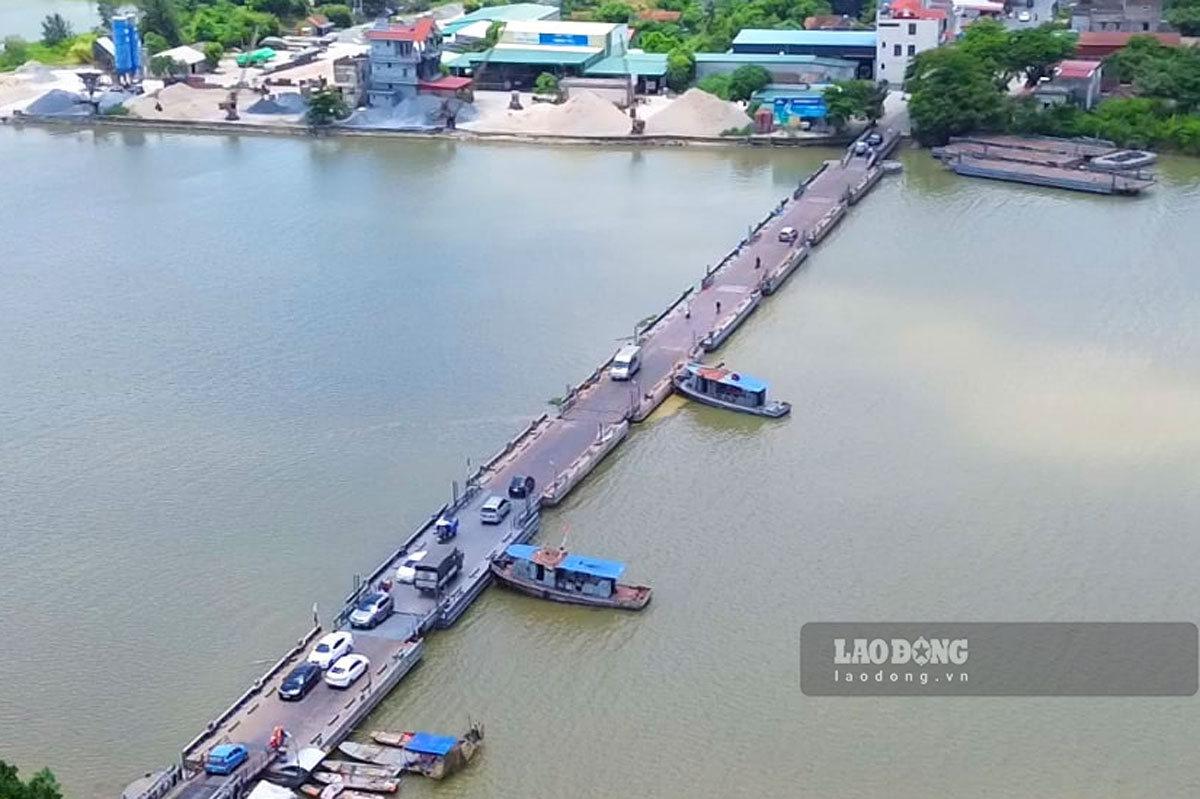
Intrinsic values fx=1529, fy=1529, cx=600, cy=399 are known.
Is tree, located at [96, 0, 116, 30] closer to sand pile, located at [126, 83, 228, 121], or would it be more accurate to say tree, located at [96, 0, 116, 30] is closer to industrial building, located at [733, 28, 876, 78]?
sand pile, located at [126, 83, 228, 121]

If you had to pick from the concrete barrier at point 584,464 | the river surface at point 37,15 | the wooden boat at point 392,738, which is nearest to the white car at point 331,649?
the wooden boat at point 392,738

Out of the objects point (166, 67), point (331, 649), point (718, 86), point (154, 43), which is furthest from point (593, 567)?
point (154, 43)

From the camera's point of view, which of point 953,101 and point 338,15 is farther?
point 338,15

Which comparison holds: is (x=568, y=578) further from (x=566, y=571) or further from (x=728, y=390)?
(x=728, y=390)

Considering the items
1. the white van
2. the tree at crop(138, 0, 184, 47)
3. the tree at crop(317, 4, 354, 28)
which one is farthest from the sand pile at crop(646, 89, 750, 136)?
the tree at crop(317, 4, 354, 28)

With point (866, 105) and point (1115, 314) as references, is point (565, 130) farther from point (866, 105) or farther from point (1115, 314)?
point (1115, 314)

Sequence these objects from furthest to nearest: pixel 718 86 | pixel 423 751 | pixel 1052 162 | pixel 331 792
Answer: pixel 718 86, pixel 1052 162, pixel 423 751, pixel 331 792
